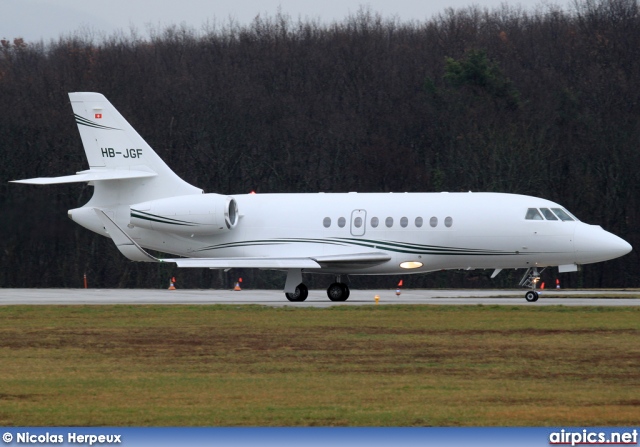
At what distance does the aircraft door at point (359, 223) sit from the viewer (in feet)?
112

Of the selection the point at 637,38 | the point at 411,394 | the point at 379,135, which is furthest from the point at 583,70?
the point at 411,394

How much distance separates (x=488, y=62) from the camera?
68.6 meters

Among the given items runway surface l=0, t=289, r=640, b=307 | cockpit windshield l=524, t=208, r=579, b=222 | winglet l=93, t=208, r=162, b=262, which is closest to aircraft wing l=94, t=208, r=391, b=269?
winglet l=93, t=208, r=162, b=262

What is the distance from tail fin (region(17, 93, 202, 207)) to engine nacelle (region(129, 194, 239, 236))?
681mm

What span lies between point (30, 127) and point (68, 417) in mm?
48431

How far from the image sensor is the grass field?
525 inches

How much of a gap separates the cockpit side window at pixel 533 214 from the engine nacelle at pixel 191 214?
8854 mm

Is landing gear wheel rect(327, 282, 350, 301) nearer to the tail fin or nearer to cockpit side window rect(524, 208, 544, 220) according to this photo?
the tail fin

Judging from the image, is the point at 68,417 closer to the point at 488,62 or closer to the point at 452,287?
the point at 452,287

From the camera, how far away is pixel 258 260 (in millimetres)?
33031

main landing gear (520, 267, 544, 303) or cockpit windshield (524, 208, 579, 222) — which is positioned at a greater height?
cockpit windshield (524, 208, 579, 222)

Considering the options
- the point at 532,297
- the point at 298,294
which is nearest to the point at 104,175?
the point at 298,294

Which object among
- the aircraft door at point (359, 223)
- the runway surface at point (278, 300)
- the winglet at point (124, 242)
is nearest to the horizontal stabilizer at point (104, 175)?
the winglet at point (124, 242)

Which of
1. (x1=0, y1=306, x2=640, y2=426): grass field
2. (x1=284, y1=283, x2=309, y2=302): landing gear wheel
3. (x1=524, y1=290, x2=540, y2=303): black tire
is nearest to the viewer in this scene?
(x1=0, y1=306, x2=640, y2=426): grass field
